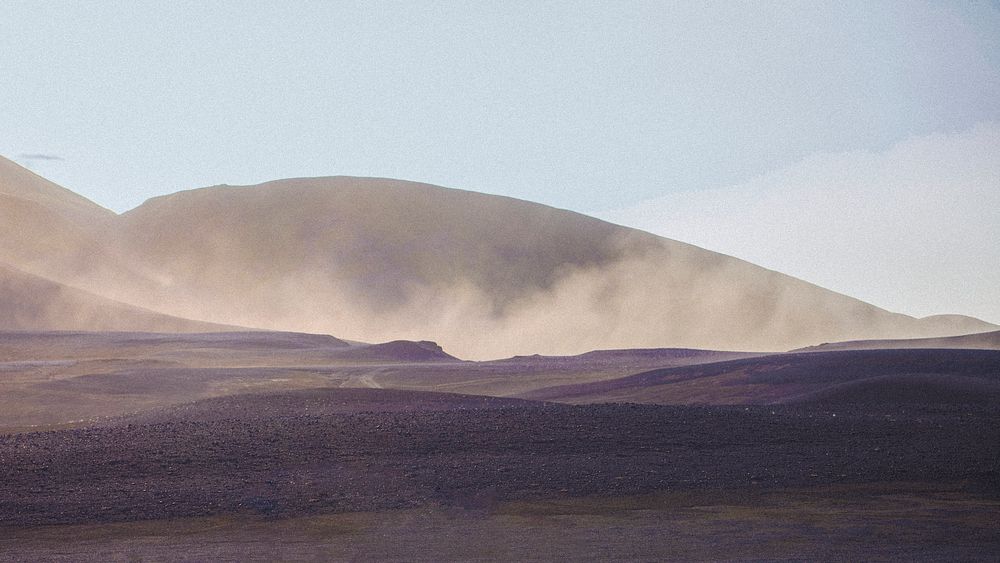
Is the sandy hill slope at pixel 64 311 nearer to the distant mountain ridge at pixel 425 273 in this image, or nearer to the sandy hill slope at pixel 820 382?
the distant mountain ridge at pixel 425 273

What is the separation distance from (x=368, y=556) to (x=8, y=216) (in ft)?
399

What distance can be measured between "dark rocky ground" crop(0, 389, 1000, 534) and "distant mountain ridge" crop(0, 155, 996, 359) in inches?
3347

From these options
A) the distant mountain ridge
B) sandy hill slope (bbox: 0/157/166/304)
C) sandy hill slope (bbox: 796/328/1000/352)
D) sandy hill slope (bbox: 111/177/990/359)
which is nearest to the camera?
sandy hill slope (bbox: 796/328/1000/352)

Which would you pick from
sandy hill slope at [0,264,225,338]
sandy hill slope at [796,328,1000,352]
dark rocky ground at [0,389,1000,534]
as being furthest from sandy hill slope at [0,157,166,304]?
dark rocky ground at [0,389,1000,534]

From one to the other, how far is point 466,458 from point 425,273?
360 ft

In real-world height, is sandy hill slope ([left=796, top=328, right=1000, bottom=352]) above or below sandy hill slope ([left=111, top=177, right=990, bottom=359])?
below

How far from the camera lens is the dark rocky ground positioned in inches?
678

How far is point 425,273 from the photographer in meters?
130

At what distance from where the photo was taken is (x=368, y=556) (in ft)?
43.9

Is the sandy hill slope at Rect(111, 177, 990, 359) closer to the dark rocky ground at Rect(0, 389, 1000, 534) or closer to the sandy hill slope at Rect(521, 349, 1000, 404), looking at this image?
the sandy hill slope at Rect(521, 349, 1000, 404)

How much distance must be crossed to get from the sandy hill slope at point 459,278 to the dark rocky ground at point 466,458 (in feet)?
275

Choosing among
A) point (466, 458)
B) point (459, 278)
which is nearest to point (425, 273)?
point (459, 278)

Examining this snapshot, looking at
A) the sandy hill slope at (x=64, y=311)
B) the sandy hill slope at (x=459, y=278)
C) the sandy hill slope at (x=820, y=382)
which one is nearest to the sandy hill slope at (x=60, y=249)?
the sandy hill slope at (x=459, y=278)

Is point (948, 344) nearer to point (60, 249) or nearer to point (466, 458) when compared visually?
point (466, 458)
